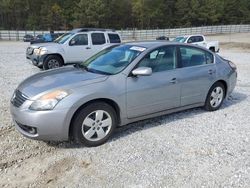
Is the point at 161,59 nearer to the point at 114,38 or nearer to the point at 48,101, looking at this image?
the point at 48,101

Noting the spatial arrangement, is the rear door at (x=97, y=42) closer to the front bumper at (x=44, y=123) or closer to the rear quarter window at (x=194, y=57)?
the rear quarter window at (x=194, y=57)

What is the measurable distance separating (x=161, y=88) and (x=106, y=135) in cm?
126

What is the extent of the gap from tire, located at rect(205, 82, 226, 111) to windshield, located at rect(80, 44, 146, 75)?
6.16 feet

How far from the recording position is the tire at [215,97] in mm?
5980

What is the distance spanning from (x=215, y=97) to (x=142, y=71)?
221 centimetres

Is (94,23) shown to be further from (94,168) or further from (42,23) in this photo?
(94,168)

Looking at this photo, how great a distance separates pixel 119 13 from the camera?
6744cm

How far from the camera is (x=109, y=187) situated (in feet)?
11.2

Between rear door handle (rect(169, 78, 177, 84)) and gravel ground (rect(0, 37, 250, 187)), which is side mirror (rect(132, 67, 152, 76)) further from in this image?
gravel ground (rect(0, 37, 250, 187))

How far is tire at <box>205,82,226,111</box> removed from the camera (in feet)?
19.6

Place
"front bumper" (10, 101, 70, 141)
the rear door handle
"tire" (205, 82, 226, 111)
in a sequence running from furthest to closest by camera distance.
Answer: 1. "tire" (205, 82, 226, 111)
2. the rear door handle
3. "front bumper" (10, 101, 70, 141)

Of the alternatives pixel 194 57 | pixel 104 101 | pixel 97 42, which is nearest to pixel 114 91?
pixel 104 101

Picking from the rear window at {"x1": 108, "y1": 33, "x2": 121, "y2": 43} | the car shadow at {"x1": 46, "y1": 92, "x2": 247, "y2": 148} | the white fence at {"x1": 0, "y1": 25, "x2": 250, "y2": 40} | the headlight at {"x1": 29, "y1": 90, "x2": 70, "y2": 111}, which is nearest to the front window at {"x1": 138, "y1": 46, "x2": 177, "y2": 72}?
the car shadow at {"x1": 46, "y1": 92, "x2": 247, "y2": 148}

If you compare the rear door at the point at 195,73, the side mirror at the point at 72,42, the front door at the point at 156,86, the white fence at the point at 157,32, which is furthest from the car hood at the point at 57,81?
the white fence at the point at 157,32
